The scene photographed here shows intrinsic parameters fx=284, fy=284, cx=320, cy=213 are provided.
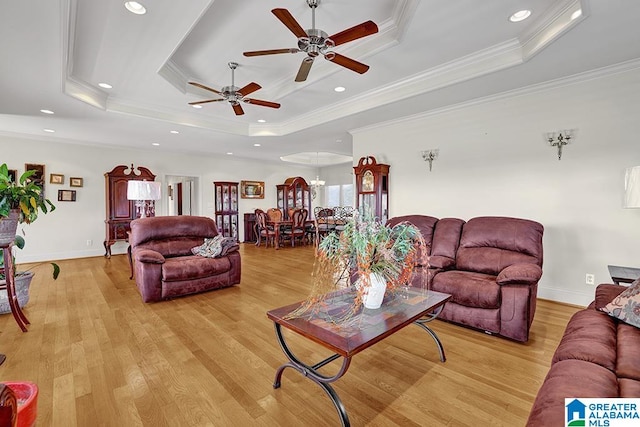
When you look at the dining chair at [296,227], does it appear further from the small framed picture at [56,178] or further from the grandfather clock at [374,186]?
the small framed picture at [56,178]

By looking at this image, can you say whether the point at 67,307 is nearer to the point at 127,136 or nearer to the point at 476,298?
the point at 127,136

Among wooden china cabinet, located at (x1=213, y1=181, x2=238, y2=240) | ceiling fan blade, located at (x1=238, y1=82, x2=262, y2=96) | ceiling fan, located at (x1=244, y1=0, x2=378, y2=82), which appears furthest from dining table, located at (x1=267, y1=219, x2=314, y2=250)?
ceiling fan, located at (x1=244, y1=0, x2=378, y2=82)

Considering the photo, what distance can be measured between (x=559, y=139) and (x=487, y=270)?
1.89 meters

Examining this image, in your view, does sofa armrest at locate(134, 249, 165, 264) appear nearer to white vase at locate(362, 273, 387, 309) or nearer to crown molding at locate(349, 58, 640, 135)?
white vase at locate(362, 273, 387, 309)

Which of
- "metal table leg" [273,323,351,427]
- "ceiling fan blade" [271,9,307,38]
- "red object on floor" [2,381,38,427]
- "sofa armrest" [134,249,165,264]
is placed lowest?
"metal table leg" [273,323,351,427]

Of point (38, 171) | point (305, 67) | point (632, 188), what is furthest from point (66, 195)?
point (632, 188)

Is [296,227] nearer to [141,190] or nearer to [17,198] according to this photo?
[141,190]

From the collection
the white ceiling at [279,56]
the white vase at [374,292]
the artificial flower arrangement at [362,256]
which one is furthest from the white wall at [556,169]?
the white vase at [374,292]

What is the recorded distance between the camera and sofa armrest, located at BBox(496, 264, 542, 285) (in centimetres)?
238

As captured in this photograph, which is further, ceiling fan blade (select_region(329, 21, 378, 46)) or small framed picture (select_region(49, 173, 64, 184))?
small framed picture (select_region(49, 173, 64, 184))

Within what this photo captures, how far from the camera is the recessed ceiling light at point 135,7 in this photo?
91.1 inches

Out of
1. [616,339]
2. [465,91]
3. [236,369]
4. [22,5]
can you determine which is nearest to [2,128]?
[22,5]

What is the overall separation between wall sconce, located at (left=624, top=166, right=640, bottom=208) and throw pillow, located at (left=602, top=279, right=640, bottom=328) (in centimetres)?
79

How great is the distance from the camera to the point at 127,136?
5840mm
